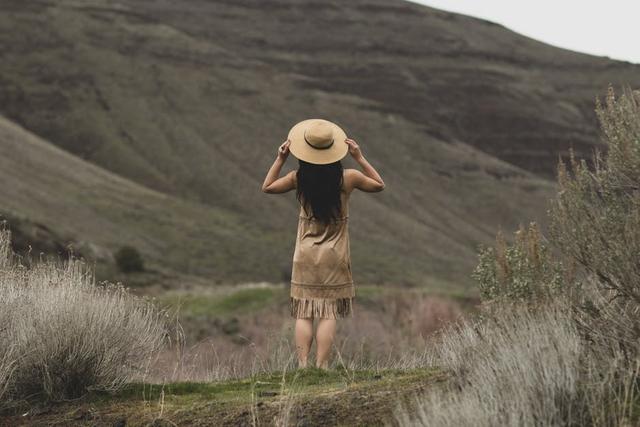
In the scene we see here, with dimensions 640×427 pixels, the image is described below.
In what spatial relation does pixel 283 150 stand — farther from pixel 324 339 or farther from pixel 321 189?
pixel 324 339

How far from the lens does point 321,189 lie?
7492 mm

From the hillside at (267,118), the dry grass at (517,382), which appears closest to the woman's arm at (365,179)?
the dry grass at (517,382)

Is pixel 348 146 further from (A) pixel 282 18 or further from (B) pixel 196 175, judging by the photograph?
(A) pixel 282 18

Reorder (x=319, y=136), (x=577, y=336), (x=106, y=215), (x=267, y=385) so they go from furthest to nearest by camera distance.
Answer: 1. (x=106, y=215)
2. (x=319, y=136)
3. (x=267, y=385)
4. (x=577, y=336)

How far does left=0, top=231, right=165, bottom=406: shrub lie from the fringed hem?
1060mm

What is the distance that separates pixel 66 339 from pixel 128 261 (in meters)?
42.3

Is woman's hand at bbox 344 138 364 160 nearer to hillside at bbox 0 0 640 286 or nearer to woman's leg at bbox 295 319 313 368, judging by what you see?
woman's leg at bbox 295 319 313 368

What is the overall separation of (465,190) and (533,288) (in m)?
85.2

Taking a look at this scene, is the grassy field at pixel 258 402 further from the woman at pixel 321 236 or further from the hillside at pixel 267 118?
the hillside at pixel 267 118

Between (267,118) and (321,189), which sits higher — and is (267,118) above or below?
below

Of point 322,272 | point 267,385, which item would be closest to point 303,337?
point 322,272

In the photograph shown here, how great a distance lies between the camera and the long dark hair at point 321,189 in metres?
7.49

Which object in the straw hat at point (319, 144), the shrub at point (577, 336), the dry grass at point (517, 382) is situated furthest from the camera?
the straw hat at point (319, 144)

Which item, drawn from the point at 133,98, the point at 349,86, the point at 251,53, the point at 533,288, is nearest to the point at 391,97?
the point at 349,86
